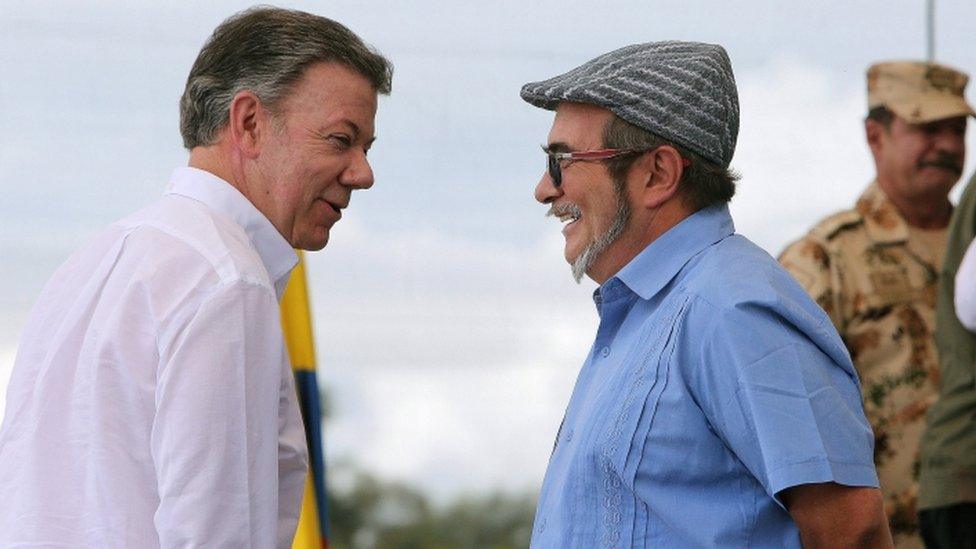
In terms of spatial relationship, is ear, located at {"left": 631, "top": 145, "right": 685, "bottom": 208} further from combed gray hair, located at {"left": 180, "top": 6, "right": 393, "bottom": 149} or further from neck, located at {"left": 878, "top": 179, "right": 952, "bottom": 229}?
neck, located at {"left": 878, "top": 179, "right": 952, "bottom": 229}

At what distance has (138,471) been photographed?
1888 mm

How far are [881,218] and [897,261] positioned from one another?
0.15m

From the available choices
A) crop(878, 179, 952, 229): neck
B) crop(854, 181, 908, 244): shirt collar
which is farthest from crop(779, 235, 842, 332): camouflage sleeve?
crop(878, 179, 952, 229): neck

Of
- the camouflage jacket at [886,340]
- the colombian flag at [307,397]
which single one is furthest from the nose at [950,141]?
the colombian flag at [307,397]

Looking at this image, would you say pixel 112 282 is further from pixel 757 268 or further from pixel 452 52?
pixel 452 52

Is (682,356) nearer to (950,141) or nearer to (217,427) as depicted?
(217,427)

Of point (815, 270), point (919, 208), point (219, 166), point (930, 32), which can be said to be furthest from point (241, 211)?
point (930, 32)

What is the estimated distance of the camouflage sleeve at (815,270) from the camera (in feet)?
14.1

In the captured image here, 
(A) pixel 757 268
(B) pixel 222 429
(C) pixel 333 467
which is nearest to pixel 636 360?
(A) pixel 757 268

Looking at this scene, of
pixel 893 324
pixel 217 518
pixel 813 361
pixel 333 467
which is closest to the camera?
pixel 217 518

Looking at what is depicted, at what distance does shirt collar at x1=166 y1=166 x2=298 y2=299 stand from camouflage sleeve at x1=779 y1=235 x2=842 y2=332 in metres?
2.38

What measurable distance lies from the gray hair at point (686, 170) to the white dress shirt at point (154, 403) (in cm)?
55

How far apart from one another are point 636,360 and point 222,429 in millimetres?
568

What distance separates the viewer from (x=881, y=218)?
452 cm
